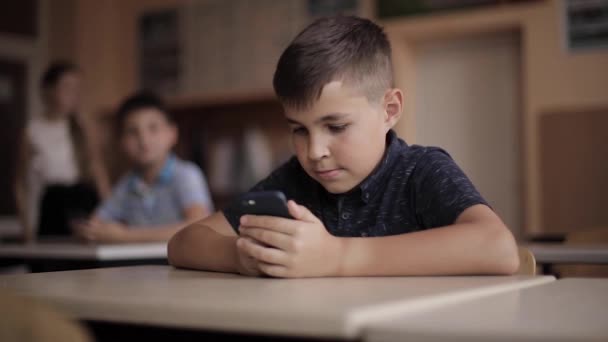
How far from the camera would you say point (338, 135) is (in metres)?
1.33

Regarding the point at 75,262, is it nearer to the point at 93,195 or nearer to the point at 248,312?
the point at 248,312

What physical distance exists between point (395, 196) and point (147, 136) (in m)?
1.89

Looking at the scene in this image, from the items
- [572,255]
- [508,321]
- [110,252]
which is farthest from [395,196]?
[110,252]

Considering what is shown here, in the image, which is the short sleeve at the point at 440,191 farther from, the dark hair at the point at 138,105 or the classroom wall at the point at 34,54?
the classroom wall at the point at 34,54

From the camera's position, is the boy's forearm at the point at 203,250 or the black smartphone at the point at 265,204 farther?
the boy's forearm at the point at 203,250

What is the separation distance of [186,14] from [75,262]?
13.0ft

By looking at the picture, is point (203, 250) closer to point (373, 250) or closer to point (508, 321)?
point (373, 250)

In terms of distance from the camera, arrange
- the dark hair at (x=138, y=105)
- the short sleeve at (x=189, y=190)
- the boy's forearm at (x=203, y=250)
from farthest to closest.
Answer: the dark hair at (x=138, y=105) → the short sleeve at (x=189, y=190) → the boy's forearm at (x=203, y=250)

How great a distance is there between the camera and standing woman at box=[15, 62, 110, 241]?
428 cm

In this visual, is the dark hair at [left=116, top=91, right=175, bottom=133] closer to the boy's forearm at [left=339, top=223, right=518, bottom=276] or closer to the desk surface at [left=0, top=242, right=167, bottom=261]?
the desk surface at [left=0, top=242, right=167, bottom=261]

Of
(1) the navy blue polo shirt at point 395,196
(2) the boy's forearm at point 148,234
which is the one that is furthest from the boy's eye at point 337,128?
(2) the boy's forearm at point 148,234

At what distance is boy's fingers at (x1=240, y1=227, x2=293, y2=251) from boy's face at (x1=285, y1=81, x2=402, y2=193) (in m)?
0.25

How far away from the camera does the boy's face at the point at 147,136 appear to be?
3.08 m

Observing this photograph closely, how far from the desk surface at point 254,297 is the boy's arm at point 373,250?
0.10 feet
